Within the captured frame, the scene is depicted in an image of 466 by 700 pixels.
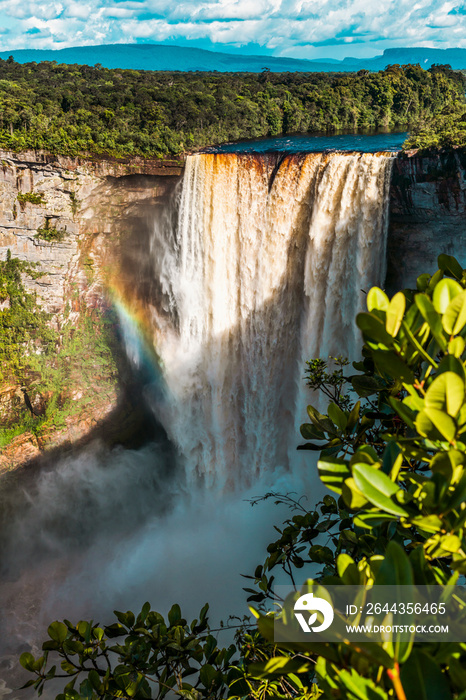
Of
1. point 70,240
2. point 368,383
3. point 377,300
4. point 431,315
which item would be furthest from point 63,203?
point 431,315

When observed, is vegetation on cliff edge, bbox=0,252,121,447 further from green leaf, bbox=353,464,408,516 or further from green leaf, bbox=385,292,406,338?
green leaf, bbox=353,464,408,516

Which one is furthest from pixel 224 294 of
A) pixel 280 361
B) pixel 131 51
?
pixel 131 51

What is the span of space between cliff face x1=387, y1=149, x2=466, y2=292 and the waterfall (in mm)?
425

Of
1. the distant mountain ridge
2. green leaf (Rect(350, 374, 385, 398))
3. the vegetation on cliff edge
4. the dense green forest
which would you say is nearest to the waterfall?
the vegetation on cliff edge

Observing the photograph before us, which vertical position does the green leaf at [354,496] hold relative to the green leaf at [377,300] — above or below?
below

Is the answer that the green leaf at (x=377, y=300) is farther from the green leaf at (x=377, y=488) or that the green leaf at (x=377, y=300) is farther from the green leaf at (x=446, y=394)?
the green leaf at (x=377, y=488)

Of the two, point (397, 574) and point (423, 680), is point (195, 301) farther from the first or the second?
point (423, 680)

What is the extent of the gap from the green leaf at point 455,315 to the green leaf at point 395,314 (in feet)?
0.39

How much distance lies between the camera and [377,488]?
53.0 inches

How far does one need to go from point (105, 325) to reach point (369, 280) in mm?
7325

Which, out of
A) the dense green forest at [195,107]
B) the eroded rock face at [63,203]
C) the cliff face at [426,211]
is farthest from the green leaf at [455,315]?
the dense green forest at [195,107]

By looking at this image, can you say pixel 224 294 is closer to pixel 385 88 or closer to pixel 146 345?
pixel 146 345

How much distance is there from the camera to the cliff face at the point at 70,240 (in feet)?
39.8

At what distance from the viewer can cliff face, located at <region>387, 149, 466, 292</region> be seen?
29.2 ft
